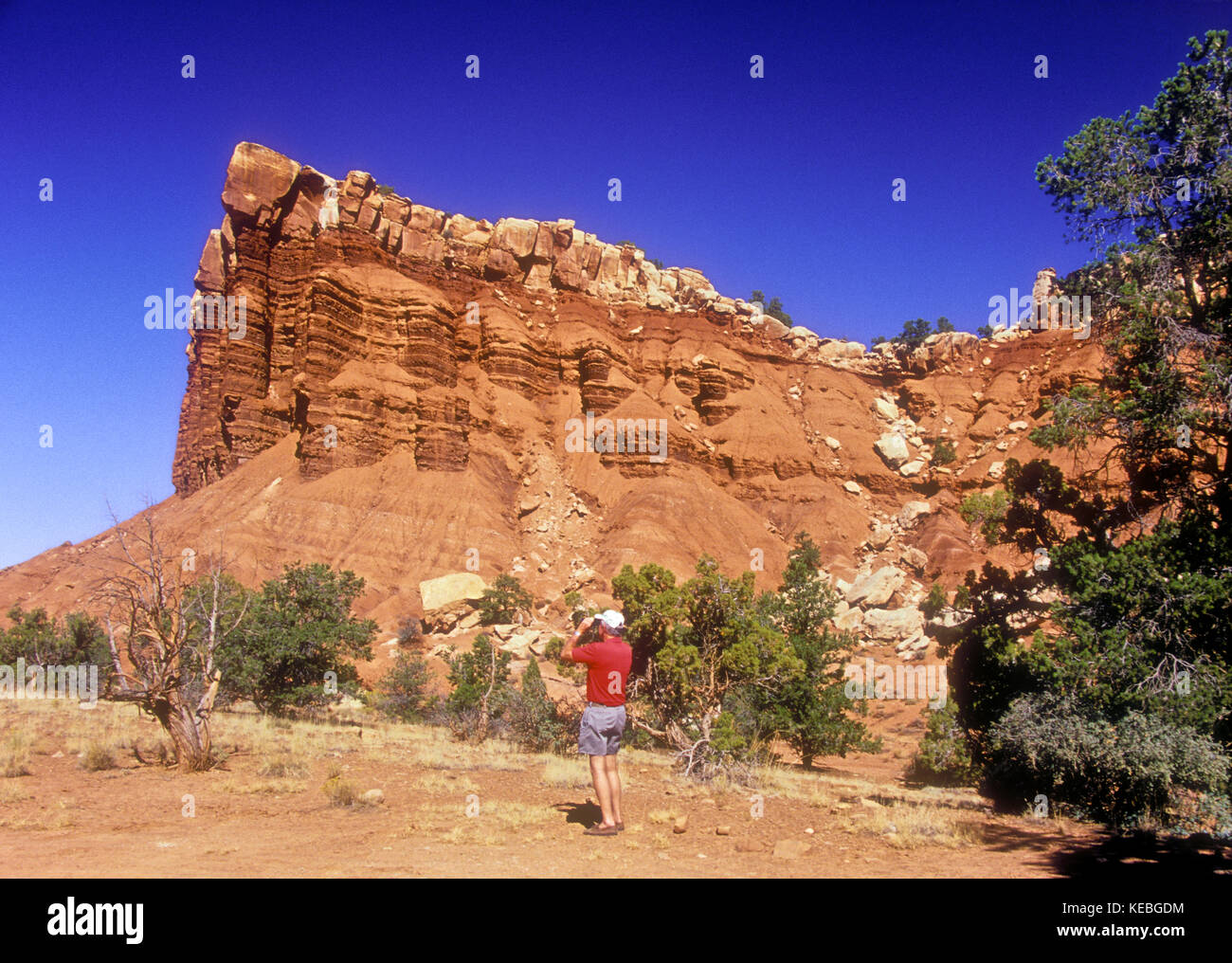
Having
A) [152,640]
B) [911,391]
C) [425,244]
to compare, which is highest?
[425,244]

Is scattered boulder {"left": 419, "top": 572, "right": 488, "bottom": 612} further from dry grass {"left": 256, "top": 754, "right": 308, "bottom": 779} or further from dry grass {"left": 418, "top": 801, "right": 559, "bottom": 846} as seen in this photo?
dry grass {"left": 418, "top": 801, "right": 559, "bottom": 846}

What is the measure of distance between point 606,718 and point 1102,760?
6.16m

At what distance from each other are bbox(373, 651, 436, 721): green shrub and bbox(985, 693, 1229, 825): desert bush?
15243mm

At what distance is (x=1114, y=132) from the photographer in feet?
37.9

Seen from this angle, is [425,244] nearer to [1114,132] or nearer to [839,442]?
[839,442]

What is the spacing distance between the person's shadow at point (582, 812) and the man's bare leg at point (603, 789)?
0.32m

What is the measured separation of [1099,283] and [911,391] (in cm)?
6671

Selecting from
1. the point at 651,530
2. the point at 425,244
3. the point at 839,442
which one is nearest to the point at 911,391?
the point at 839,442

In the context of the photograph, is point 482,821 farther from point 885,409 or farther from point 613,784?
point 885,409

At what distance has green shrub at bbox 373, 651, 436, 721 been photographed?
21.0 metres

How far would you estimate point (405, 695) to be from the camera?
23672mm

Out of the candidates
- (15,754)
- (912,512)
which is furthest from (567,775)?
(912,512)

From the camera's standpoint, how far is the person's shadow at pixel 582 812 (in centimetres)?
779

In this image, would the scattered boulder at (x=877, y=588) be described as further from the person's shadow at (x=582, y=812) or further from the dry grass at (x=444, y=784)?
the person's shadow at (x=582, y=812)
